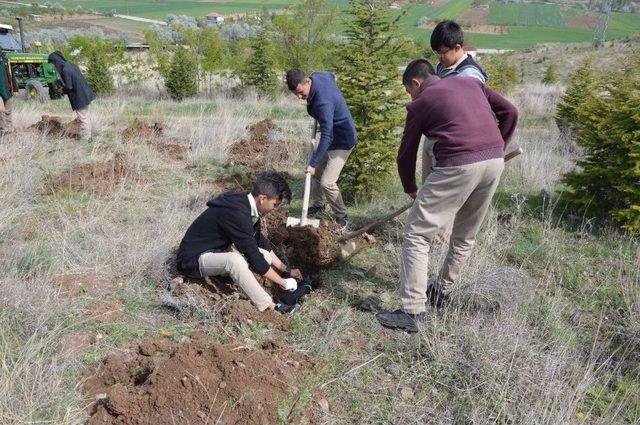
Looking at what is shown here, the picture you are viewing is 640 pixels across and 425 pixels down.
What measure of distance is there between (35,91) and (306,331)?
14774 millimetres

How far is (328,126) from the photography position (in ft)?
14.7

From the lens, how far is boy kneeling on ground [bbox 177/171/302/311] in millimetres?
3256

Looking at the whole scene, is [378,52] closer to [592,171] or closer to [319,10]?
[592,171]

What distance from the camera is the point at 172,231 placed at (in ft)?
14.1

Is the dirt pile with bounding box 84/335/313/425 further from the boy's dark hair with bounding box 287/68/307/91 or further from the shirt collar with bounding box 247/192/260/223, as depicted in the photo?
the boy's dark hair with bounding box 287/68/307/91

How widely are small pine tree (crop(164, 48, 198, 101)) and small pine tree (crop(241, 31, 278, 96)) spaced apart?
72.7 inches

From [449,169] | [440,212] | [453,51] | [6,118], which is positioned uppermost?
[453,51]

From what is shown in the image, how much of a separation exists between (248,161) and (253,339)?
185 inches

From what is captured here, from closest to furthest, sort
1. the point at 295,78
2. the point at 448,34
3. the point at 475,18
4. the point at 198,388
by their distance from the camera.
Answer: the point at 198,388 → the point at 448,34 → the point at 295,78 → the point at 475,18

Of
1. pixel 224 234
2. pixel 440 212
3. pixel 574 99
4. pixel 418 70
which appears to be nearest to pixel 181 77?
pixel 574 99

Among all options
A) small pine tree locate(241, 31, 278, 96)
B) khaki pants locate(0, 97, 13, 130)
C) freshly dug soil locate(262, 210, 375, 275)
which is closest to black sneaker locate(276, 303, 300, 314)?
freshly dug soil locate(262, 210, 375, 275)

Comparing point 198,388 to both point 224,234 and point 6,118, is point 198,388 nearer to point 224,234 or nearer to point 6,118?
point 224,234

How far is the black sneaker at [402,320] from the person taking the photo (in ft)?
10.3

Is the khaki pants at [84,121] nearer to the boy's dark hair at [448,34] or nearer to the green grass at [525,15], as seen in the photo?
the boy's dark hair at [448,34]
